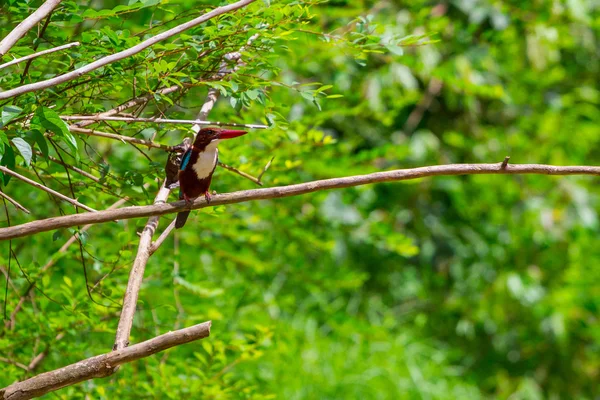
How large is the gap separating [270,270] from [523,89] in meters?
2.93

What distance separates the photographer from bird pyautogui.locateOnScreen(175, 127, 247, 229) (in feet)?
6.63

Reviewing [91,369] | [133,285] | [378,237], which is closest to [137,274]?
[133,285]

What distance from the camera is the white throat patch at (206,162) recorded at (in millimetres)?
2045

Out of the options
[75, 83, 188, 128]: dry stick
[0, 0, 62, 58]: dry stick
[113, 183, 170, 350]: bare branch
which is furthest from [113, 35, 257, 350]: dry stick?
[0, 0, 62, 58]: dry stick

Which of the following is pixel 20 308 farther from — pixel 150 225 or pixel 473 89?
pixel 473 89

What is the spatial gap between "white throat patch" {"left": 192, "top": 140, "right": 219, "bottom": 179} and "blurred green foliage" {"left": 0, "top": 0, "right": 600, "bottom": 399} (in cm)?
10

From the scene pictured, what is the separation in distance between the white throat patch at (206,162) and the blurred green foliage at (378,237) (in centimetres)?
10

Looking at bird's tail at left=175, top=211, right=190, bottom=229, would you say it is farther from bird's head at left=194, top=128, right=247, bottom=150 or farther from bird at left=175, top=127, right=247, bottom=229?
bird's head at left=194, top=128, right=247, bottom=150

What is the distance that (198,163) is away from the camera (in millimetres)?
2047

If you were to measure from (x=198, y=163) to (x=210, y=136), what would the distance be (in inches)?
3.1

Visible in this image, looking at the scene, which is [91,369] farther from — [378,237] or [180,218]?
[378,237]

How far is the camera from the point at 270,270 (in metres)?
3.88

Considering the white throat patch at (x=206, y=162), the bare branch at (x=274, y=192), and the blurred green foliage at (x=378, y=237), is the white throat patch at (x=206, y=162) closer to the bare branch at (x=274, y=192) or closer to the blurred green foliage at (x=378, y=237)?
the blurred green foliage at (x=378, y=237)

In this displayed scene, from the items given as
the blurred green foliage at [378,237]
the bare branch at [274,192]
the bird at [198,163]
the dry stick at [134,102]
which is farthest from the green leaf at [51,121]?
the bird at [198,163]
